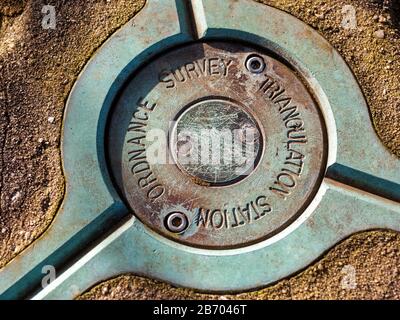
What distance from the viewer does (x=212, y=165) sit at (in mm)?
1979

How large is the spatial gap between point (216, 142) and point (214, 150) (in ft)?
0.10

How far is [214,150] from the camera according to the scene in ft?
6.52

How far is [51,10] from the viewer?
209 cm

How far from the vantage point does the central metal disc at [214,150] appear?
1961 mm

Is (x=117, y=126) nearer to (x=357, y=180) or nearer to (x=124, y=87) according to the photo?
(x=124, y=87)

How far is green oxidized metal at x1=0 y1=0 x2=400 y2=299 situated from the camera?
1.90 metres

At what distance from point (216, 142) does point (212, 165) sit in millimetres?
86

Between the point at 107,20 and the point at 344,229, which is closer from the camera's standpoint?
the point at 344,229

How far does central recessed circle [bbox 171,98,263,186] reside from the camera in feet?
6.49

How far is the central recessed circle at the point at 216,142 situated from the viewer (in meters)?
1.98

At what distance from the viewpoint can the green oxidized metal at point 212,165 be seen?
190 centimetres

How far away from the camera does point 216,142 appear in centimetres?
199

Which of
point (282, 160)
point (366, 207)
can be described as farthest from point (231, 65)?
point (366, 207)

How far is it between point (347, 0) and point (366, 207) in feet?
2.68
